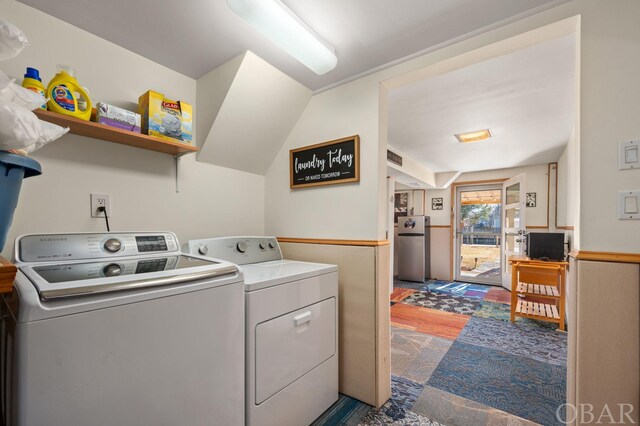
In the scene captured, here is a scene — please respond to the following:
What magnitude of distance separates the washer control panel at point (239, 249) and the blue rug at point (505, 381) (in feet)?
5.10

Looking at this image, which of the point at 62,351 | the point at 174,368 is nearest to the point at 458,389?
the point at 174,368

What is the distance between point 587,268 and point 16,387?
1935mm

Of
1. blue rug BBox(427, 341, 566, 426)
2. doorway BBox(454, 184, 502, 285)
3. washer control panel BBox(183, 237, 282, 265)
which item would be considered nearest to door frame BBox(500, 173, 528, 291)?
doorway BBox(454, 184, 502, 285)

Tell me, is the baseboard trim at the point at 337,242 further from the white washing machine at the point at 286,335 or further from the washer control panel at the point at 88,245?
the washer control panel at the point at 88,245

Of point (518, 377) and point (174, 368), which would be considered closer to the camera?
point (174, 368)

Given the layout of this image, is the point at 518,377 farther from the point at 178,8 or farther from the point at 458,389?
the point at 178,8

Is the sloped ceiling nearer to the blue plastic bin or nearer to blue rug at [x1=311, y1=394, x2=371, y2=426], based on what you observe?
the blue plastic bin

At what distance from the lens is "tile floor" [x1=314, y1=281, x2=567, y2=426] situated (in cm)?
171

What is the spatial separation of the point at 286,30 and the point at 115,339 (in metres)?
1.39

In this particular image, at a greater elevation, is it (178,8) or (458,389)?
(178,8)

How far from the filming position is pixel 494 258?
19.1 feet

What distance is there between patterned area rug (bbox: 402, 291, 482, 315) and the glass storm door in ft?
3.62

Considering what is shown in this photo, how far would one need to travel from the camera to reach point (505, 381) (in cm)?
210

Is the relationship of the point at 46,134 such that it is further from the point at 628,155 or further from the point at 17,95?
the point at 628,155
